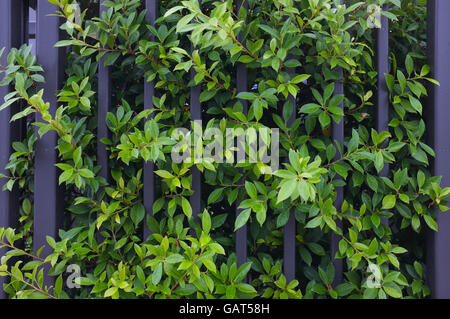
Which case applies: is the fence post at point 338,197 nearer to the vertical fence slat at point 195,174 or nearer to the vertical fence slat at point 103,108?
the vertical fence slat at point 195,174

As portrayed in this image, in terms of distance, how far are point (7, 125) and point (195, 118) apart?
25.0 inches

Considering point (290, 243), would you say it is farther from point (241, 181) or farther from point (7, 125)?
point (7, 125)

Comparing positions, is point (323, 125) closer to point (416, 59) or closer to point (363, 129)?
point (363, 129)

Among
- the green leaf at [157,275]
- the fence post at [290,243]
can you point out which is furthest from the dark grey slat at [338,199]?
the green leaf at [157,275]

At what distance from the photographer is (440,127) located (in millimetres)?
1123

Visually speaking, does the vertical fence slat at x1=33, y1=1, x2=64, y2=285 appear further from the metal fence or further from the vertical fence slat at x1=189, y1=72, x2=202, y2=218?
the vertical fence slat at x1=189, y1=72, x2=202, y2=218

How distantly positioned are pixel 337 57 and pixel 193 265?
29.8 inches

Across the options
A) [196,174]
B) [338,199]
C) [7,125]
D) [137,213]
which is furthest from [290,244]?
[7,125]

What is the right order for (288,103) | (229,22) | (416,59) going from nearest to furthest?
1. (229,22)
2. (288,103)
3. (416,59)

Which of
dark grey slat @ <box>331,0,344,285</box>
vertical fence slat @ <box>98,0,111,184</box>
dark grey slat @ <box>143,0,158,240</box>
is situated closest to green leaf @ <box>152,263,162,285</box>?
dark grey slat @ <box>143,0,158,240</box>

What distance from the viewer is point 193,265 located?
0.98 m

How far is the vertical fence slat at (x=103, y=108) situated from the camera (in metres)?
1.11

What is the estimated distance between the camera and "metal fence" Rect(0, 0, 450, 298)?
3.60 feet

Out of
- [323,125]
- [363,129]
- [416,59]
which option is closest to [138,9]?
[323,125]
